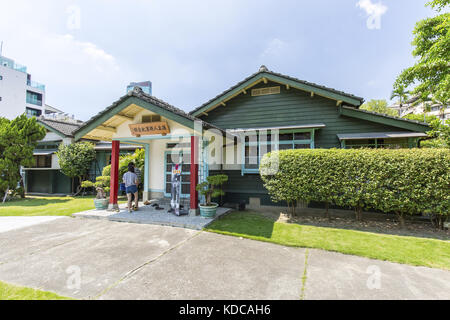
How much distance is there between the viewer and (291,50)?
10.1 metres

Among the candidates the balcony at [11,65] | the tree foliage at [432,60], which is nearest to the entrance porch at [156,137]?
the tree foliage at [432,60]

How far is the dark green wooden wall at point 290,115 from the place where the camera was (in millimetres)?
8109

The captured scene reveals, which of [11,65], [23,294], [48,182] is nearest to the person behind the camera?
[23,294]

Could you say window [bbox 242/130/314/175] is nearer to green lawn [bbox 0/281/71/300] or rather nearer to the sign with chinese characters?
the sign with chinese characters

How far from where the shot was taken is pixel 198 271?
11.0 ft

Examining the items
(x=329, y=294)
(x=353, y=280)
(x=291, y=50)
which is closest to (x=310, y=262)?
(x=353, y=280)

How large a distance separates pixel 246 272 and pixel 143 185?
8.46m

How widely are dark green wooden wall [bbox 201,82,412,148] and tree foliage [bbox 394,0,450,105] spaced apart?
128 inches

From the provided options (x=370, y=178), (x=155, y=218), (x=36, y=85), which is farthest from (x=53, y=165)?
(x=36, y=85)

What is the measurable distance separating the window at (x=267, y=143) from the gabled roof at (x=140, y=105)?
115 inches

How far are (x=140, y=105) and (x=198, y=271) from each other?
209 inches

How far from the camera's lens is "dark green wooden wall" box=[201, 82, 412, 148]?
319 inches

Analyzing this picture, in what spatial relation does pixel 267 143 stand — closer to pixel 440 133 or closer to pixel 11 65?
pixel 440 133

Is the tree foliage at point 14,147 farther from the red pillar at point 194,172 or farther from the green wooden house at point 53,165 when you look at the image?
the red pillar at point 194,172
